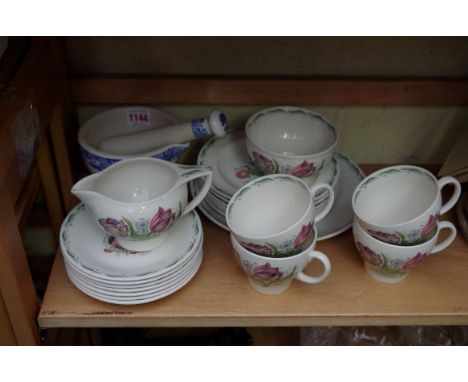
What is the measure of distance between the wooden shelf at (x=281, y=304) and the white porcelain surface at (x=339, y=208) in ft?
0.21

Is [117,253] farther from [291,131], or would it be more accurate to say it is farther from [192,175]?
[291,131]

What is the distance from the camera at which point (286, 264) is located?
689 millimetres

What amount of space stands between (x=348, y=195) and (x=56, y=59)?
1.47 feet

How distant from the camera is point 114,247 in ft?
2.48

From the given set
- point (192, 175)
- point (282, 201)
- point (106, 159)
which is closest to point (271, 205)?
point (282, 201)

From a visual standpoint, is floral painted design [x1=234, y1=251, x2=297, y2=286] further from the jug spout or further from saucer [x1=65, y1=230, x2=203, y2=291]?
the jug spout

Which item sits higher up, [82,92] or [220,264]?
[82,92]

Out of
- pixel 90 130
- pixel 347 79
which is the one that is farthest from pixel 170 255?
pixel 347 79

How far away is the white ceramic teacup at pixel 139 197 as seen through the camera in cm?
68

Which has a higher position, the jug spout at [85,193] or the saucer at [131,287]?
the jug spout at [85,193]

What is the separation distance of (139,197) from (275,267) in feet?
0.66

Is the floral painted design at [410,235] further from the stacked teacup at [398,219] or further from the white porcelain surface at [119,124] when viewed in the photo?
the white porcelain surface at [119,124]

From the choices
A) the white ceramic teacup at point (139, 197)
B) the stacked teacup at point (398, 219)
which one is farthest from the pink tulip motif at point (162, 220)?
the stacked teacup at point (398, 219)

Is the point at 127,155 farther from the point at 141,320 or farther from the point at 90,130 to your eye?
the point at 141,320
